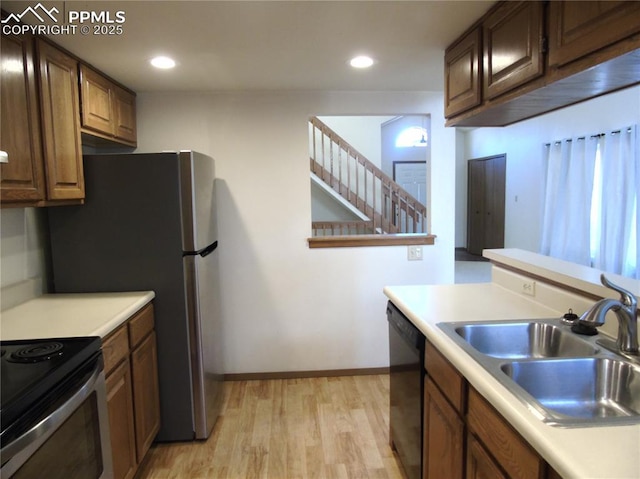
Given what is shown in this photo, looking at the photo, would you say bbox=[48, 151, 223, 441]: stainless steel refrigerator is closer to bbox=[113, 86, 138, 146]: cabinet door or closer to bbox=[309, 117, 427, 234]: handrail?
bbox=[113, 86, 138, 146]: cabinet door

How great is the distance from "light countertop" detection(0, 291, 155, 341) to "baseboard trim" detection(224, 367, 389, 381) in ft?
4.21

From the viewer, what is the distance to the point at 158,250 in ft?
7.68

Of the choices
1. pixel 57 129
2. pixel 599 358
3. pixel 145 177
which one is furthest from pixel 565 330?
pixel 57 129

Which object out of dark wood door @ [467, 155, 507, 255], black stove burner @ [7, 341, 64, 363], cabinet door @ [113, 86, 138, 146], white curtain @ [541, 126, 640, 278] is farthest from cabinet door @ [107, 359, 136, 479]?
dark wood door @ [467, 155, 507, 255]

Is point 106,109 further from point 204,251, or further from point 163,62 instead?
point 204,251

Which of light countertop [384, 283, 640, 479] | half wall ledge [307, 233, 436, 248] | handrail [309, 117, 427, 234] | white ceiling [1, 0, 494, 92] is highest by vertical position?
white ceiling [1, 0, 494, 92]

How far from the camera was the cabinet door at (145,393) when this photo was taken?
209 cm

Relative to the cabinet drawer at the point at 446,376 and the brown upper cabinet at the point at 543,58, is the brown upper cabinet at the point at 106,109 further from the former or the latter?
the cabinet drawer at the point at 446,376

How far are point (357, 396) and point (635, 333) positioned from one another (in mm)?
2042

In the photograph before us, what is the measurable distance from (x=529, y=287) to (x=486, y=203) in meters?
6.61

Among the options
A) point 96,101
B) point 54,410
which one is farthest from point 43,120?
point 54,410

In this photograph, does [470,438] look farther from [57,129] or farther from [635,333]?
[57,129]

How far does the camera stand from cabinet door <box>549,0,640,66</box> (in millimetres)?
1084

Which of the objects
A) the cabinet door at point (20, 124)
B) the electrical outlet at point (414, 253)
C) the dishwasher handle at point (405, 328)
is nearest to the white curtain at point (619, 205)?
the electrical outlet at point (414, 253)
